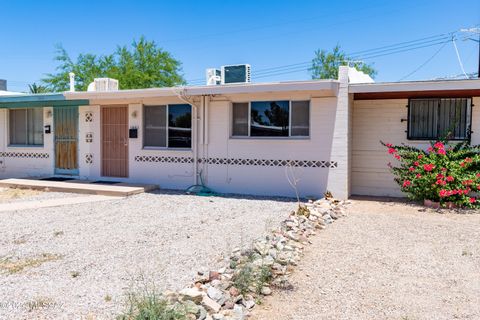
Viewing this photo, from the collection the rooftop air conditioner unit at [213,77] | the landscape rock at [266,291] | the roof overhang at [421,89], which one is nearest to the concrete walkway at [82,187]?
the rooftop air conditioner unit at [213,77]

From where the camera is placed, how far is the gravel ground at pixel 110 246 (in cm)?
377

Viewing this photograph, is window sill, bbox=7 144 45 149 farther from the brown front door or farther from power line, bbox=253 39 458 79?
power line, bbox=253 39 458 79

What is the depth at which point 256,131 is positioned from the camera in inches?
408

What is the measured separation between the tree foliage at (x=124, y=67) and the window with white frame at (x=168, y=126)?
22.4 metres

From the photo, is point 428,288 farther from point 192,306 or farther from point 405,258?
point 192,306

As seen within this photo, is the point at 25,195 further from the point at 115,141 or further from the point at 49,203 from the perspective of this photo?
the point at 115,141

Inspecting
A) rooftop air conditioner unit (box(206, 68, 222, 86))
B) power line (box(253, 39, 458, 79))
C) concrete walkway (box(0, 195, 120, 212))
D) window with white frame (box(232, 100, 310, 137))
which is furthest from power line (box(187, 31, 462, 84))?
concrete walkway (box(0, 195, 120, 212))

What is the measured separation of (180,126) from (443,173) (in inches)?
251

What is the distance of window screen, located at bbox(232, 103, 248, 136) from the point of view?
10.5 metres

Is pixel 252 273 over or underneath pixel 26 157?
underneath

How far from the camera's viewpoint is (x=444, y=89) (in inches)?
340

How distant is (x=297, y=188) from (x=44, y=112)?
8007 millimetres

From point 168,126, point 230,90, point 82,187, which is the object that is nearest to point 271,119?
point 230,90

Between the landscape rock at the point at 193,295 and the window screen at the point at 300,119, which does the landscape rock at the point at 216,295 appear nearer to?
the landscape rock at the point at 193,295
